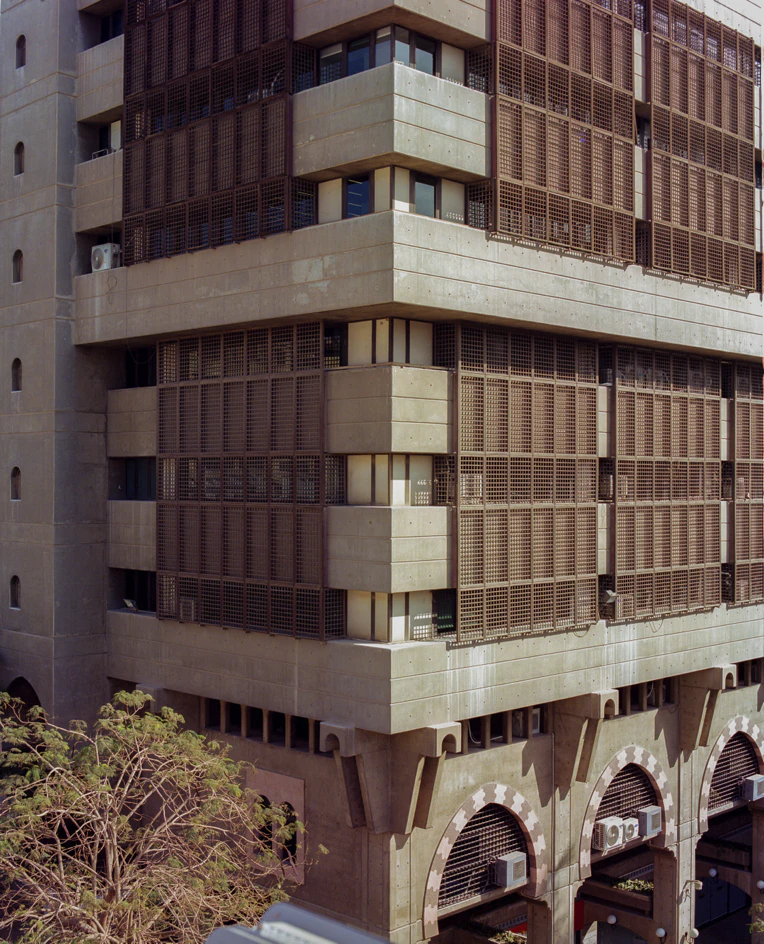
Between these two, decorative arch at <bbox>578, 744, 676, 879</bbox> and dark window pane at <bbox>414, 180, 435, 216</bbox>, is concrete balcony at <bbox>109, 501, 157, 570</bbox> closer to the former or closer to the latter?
dark window pane at <bbox>414, 180, 435, 216</bbox>

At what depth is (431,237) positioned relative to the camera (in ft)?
74.2

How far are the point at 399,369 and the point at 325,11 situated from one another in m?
8.01

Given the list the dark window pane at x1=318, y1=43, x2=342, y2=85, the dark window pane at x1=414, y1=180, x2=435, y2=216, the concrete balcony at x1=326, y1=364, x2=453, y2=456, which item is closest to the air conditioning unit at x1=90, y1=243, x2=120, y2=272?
the dark window pane at x1=318, y1=43, x2=342, y2=85

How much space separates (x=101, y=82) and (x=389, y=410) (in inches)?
526

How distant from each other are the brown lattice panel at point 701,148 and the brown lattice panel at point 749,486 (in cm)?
321

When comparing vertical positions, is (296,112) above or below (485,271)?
above

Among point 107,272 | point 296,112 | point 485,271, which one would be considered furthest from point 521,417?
point 107,272

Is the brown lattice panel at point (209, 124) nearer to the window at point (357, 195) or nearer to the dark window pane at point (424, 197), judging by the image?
the window at point (357, 195)

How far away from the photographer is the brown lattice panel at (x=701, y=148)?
2844cm

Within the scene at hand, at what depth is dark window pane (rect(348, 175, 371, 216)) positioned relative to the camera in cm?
2338

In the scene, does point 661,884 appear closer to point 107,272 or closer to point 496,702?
point 496,702

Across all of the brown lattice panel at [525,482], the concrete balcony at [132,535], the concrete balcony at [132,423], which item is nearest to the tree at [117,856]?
the concrete balcony at [132,535]

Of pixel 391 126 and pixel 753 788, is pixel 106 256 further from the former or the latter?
pixel 753 788

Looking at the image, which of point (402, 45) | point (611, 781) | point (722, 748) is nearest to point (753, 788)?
point (722, 748)
